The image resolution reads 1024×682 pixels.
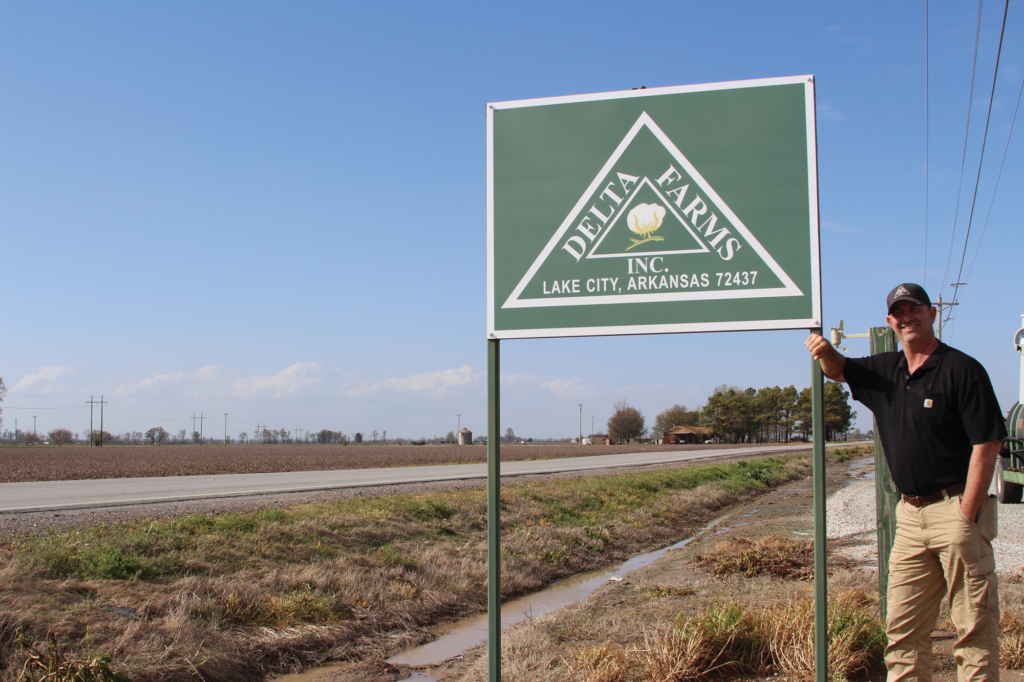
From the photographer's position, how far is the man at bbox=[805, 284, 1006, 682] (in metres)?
2.96

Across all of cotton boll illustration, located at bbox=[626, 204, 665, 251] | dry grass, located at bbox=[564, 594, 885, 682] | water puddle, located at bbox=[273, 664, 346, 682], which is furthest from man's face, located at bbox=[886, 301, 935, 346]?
water puddle, located at bbox=[273, 664, 346, 682]

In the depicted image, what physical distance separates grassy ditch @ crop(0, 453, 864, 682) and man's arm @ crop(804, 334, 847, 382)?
201 inches

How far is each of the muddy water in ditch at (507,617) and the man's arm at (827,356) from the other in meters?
4.42

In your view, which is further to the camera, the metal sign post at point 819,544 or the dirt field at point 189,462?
the dirt field at point 189,462

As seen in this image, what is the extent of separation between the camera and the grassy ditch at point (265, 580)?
5.59m

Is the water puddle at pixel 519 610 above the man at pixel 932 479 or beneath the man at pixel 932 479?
beneath

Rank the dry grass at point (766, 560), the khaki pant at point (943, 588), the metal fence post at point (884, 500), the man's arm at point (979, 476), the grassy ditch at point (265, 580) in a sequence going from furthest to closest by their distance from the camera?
the dry grass at point (766, 560), the grassy ditch at point (265, 580), the metal fence post at point (884, 500), the khaki pant at point (943, 588), the man's arm at point (979, 476)

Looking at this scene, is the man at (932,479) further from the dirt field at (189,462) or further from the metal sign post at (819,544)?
the dirt field at (189,462)

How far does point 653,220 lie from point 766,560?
22.3 ft

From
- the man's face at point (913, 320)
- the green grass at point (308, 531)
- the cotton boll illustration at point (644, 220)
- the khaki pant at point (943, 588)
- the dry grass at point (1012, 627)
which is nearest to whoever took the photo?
the khaki pant at point (943, 588)

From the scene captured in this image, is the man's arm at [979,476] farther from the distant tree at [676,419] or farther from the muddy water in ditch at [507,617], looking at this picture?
the distant tree at [676,419]

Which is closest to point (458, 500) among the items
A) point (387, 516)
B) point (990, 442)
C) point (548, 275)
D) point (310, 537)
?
point (387, 516)

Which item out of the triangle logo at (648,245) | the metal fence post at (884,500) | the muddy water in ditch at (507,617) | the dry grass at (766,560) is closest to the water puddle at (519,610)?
the muddy water in ditch at (507,617)

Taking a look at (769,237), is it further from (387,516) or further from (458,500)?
(458,500)
